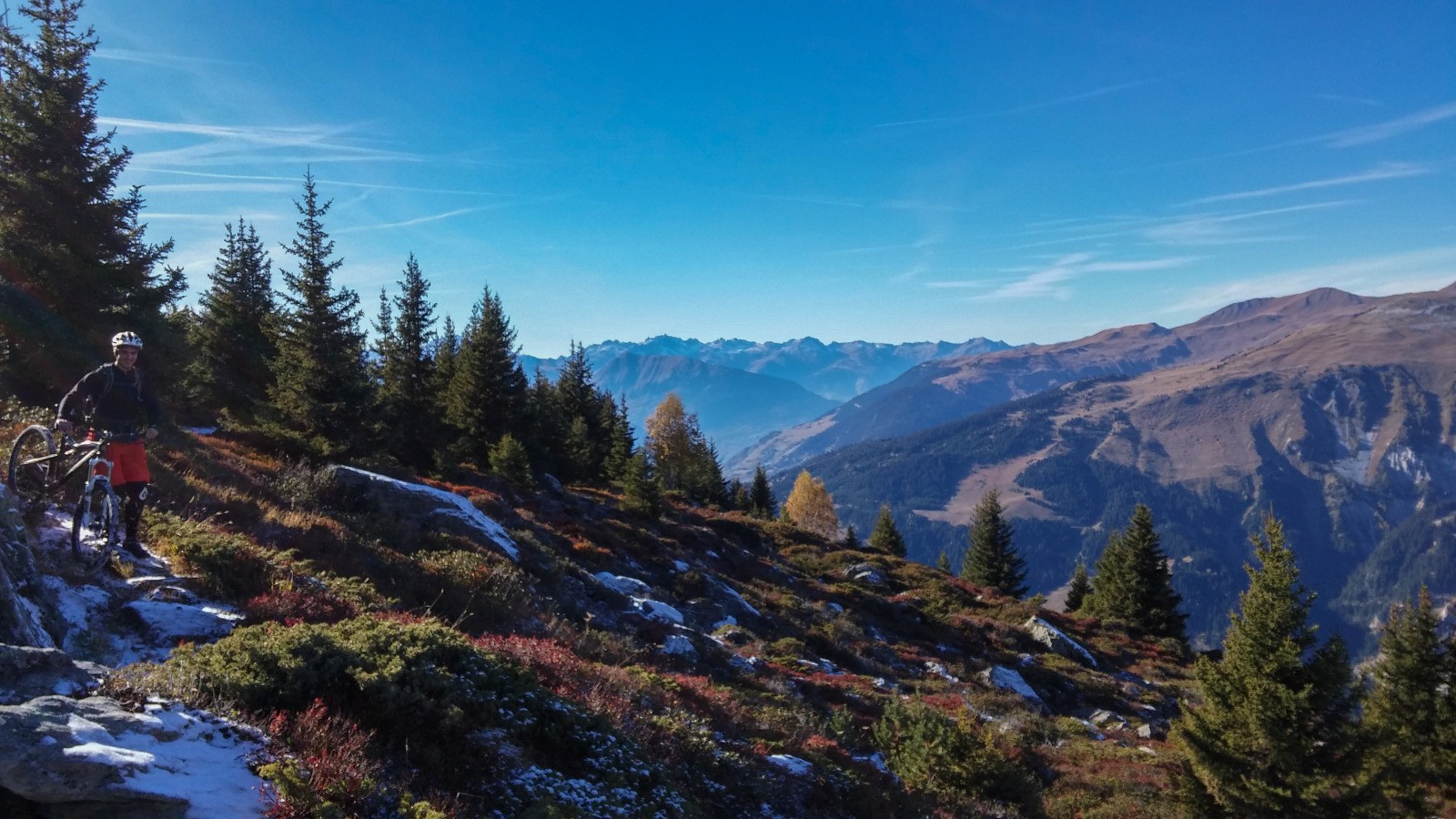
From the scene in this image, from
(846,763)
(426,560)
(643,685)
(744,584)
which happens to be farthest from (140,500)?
Answer: (744,584)

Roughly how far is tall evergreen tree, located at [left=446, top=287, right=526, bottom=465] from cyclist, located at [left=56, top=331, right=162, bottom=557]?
26773 mm

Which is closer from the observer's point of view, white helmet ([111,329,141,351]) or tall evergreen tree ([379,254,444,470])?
white helmet ([111,329,141,351])

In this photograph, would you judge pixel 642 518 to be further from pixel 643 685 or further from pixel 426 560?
pixel 643 685

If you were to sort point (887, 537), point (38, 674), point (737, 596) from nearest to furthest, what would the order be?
1. point (38, 674)
2. point (737, 596)
3. point (887, 537)

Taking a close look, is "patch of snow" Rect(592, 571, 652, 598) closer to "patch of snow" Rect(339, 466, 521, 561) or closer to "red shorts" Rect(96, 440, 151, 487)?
"patch of snow" Rect(339, 466, 521, 561)

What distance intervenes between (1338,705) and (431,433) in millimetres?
33166

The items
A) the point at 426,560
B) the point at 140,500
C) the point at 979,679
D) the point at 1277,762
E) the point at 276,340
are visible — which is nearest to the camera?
the point at 140,500

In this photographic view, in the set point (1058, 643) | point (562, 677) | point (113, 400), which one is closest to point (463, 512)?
point (113, 400)

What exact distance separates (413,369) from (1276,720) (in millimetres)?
32866

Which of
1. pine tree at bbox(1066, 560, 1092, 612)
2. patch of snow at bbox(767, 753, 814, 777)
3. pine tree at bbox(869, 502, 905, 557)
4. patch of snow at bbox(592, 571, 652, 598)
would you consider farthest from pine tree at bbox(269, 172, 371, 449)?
pine tree at bbox(1066, 560, 1092, 612)

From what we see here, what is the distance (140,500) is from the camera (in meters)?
8.52

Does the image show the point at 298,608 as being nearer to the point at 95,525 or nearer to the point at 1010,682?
the point at 95,525

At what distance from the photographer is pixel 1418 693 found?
19938 millimetres

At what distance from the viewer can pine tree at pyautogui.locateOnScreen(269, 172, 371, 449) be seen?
22.2 meters
